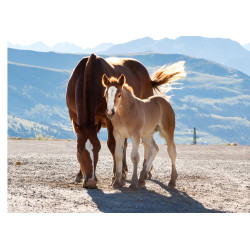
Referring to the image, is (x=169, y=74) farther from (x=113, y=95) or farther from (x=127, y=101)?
(x=113, y=95)

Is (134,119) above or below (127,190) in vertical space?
above

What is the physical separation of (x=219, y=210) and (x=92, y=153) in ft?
9.17

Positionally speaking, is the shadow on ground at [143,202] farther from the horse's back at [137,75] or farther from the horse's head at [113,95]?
the horse's back at [137,75]


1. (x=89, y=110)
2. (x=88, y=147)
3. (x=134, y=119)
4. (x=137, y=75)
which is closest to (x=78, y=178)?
(x=88, y=147)

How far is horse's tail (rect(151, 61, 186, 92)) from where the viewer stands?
12.8 metres

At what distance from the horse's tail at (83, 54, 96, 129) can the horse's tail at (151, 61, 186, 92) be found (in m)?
3.81

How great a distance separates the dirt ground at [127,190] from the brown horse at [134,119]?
0.67m

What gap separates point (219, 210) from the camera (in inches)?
309

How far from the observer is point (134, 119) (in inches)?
348

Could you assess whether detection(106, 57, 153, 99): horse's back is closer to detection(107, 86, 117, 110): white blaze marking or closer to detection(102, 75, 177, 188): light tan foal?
detection(102, 75, 177, 188): light tan foal

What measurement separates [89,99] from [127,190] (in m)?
2.14

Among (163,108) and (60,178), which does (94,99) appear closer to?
(163,108)

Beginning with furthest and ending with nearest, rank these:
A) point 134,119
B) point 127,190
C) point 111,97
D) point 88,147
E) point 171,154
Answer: point 171,154, point 127,190, point 134,119, point 88,147, point 111,97
